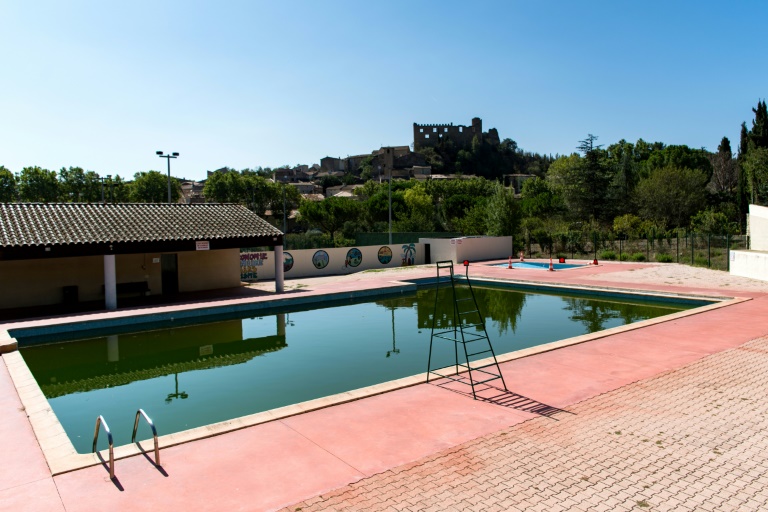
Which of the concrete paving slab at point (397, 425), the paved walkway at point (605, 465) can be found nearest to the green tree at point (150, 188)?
the concrete paving slab at point (397, 425)

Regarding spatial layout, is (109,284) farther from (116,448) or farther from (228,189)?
(228,189)

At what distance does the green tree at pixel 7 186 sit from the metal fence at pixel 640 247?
231 ft

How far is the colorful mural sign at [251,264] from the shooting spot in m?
27.0

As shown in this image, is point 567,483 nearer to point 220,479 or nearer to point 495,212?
point 220,479

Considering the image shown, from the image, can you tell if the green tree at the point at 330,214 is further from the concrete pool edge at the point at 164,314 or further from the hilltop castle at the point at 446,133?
the hilltop castle at the point at 446,133

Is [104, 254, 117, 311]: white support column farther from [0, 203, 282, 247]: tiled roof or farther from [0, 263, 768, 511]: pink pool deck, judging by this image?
[0, 263, 768, 511]: pink pool deck

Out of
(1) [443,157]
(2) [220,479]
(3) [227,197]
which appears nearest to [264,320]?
(2) [220,479]

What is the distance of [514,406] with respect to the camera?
844 centimetres

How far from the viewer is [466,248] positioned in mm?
35750

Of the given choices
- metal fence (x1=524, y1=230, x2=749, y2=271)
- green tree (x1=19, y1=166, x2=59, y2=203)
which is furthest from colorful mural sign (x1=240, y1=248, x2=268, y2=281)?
green tree (x1=19, y1=166, x2=59, y2=203)

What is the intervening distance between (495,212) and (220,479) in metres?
36.3

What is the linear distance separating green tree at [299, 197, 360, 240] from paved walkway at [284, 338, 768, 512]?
170 feet

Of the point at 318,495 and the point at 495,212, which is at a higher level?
the point at 495,212

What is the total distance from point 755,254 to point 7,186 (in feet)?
276
